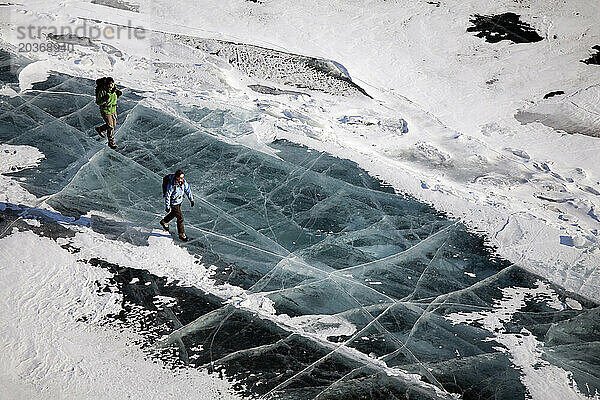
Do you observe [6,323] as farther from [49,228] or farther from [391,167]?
[391,167]

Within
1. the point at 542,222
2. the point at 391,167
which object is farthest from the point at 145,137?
the point at 542,222

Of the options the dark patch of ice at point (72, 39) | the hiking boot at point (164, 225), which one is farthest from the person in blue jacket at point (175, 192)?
the dark patch of ice at point (72, 39)

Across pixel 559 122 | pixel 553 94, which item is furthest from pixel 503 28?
pixel 559 122

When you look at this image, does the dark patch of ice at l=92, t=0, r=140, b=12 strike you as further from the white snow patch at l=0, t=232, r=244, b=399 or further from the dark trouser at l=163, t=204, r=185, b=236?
the white snow patch at l=0, t=232, r=244, b=399

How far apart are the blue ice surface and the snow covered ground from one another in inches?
10.0

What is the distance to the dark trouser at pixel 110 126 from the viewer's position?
1017 cm

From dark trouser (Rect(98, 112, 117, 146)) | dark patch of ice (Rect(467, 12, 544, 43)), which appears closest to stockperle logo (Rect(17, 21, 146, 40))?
dark trouser (Rect(98, 112, 117, 146))

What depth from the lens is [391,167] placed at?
10.9 metres

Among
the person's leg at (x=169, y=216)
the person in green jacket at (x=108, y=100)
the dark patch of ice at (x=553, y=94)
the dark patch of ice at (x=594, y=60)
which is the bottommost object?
the person's leg at (x=169, y=216)

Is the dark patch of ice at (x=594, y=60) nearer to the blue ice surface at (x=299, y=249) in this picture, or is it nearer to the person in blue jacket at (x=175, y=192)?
the blue ice surface at (x=299, y=249)

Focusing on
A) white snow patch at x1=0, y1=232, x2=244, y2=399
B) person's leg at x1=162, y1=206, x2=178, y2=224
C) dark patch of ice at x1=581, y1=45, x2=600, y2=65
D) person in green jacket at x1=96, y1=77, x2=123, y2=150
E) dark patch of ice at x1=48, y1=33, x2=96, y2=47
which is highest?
dark patch of ice at x1=581, y1=45, x2=600, y2=65

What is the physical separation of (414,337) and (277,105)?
21.1 ft

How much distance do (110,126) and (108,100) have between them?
50cm

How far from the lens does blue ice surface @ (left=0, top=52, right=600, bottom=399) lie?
701 cm
